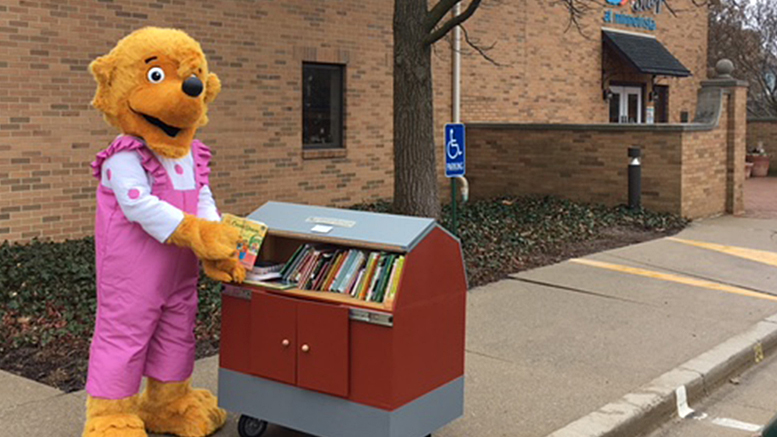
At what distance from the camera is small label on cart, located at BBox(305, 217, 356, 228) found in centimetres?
424

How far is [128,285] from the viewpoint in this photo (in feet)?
13.4

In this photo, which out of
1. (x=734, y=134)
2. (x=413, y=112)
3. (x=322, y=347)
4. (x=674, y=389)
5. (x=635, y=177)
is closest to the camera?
(x=322, y=347)

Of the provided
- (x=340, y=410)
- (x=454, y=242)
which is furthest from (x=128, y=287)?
(x=454, y=242)

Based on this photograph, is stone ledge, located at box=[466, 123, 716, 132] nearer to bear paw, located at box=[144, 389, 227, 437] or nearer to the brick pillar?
the brick pillar

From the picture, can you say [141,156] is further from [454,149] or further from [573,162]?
[573,162]

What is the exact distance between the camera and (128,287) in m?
4.07

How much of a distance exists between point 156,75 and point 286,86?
303 inches

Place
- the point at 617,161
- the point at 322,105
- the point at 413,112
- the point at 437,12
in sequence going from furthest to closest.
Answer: the point at 617,161
the point at 322,105
the point at 413,112
the point at 437,12

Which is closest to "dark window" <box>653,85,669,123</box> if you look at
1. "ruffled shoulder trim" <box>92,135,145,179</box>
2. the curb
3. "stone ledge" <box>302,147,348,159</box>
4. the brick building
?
the brick building

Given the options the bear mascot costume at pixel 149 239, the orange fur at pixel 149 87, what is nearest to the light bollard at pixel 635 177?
the bear mascot costume at pixel 149 239

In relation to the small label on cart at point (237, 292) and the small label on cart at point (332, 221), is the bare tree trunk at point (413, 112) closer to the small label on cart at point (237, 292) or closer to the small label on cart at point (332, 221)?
the small label on cart at point (332, 221)

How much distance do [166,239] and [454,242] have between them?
1389 millimetres

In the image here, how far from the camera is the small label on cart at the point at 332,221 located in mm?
4242

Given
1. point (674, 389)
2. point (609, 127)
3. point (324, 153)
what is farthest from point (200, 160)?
point (609, 127)
